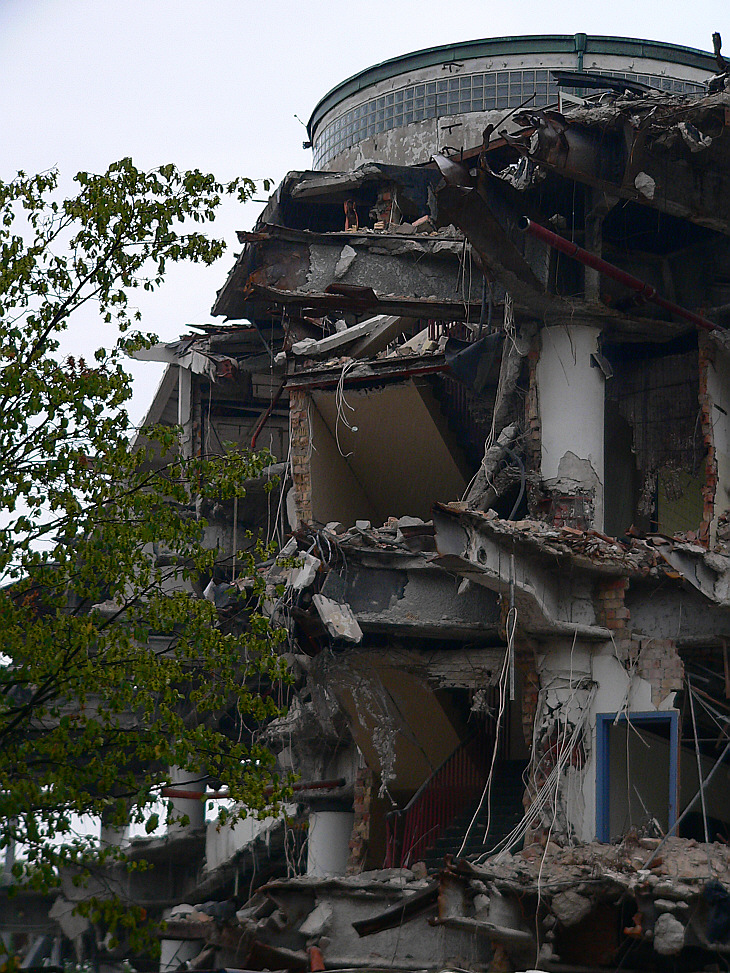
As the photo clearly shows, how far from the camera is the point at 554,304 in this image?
19.0 metres

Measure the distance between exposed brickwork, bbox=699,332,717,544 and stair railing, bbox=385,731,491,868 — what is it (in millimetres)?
5207

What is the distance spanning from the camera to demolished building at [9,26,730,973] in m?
14.9

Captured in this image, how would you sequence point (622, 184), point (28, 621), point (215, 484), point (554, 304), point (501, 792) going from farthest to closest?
point (501, 792), point (554, 304), point (622, 184), point (215, 484), point (28, 621)

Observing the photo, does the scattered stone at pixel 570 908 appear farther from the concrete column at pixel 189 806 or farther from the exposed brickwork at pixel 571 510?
the concrete column at pixel 189 806

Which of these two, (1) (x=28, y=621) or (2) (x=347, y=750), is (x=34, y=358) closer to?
(1) (x=28, y=621)

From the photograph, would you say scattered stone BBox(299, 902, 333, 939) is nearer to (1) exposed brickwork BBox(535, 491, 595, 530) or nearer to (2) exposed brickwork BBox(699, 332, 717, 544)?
(1) exposed brickwork BBox(535, 491, 595, 530)

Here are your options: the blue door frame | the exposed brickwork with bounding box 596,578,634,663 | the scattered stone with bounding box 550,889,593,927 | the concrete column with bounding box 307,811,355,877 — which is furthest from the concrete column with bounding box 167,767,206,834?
the scattered stone with bounding box 550,889,593,927

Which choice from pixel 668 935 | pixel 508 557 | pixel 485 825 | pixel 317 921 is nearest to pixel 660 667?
pixel 508 557

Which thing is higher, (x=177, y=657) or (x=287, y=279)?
(x=287, y=279)

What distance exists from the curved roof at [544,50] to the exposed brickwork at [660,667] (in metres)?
15.2

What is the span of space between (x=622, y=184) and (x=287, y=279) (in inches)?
222

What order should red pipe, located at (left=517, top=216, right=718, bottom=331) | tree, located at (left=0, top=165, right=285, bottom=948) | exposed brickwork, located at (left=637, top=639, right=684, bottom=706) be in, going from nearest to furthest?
tree, located at (left=0, top=165, right=285, bottom=948), exposed brickwork, located at (left=637, top=639, right=684, bottom=706), red pipe, located at (left=517, top=216, right=718, bottom=331)

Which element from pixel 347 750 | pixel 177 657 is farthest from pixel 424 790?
pixel 177 657

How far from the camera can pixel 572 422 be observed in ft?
62.4
